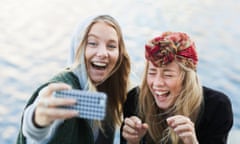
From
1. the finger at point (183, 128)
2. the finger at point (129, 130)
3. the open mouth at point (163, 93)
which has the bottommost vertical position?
the finger at point (129, 130)

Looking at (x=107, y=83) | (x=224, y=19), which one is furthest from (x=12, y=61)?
(x=224, y=19)

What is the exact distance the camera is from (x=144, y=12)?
3.89ft

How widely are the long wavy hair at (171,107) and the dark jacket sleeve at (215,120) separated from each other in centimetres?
2

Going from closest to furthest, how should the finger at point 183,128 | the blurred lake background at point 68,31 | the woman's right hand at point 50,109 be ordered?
1. the woman's right hand at point 50,109
2. the finger at point 183,128
3. the blurred lake background at point 68,31

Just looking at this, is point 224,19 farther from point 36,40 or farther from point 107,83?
point 36,40

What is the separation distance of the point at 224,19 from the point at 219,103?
0.30 metres

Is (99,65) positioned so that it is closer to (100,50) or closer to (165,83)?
(100,50)

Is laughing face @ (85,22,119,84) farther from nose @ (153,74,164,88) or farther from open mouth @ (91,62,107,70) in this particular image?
nose @ (153,74,164,88)

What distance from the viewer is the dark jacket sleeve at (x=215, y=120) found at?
1021mm

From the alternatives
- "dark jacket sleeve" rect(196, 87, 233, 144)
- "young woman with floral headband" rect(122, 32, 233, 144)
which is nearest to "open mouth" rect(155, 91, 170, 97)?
"young woman with floral headband" rect(122, 32, 233, 144)

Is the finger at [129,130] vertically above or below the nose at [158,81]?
below

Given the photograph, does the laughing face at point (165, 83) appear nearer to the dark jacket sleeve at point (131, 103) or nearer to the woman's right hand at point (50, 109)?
the dark jacket sleeve at point (131, 103)

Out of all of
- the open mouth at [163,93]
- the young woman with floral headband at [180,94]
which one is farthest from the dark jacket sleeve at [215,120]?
the open mouth at [163,93]

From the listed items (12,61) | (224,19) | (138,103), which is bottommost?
(138,103)
